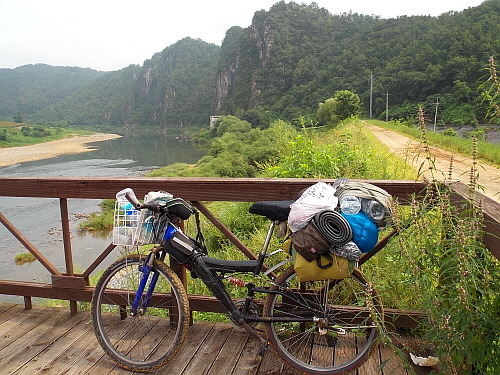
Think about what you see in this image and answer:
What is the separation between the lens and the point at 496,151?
10883 mm

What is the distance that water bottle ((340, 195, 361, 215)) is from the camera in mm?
1988

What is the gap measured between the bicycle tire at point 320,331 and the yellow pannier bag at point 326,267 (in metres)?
0.28

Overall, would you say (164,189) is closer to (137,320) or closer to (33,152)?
(137,320)

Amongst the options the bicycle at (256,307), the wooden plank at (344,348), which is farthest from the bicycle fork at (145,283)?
the wooden plank at (344,348)

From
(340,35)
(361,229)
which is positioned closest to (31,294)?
(361,229)

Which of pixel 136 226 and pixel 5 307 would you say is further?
pixel 5 307

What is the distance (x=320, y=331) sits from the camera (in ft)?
7.66

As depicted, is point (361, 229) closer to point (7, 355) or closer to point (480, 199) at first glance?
point (480, 199)

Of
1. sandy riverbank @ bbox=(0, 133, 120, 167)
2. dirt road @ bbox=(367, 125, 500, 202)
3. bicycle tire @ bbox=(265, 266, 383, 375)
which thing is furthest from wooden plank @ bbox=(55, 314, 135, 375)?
sandy riverbank @ bbox=(0, 133, 120, 167)

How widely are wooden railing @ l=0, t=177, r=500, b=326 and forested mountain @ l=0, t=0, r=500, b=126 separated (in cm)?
109

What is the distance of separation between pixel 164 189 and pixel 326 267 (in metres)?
1.30

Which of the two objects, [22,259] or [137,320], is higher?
[137,320]

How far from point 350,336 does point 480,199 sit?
1280 millimetres

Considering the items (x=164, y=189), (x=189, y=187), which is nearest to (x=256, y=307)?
(x=189, y=187)
